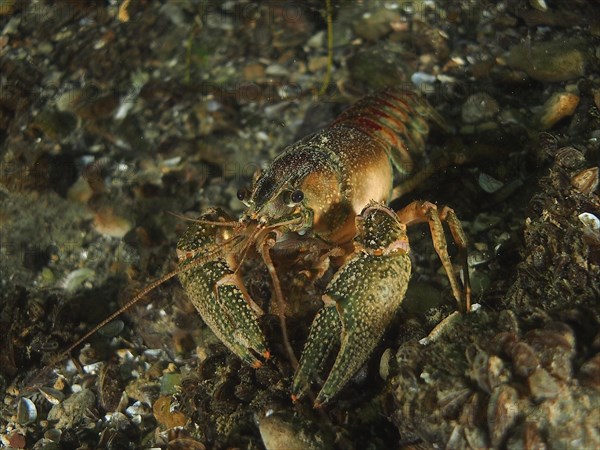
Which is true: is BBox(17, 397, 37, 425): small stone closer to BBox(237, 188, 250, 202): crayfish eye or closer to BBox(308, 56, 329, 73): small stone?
BBox(237, 188, 250, 202): crayfish eye

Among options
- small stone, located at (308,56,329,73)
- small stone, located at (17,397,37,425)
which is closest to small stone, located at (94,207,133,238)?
small stone, located at (17,397,37,425)

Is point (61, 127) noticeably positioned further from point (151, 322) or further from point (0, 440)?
point (0, 440)

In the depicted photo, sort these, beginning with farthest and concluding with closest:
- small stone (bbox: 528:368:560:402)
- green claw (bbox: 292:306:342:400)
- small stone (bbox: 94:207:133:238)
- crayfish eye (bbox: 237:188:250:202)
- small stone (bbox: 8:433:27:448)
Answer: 1. small stone (bbox: 94:207:133:238)
2. crayfish eye (bbox: 237:188:250:202)
3. small stone (bbox: 8:433:27:448)
4. green claw (bbox: 292:306:342:400)
5. small stone (bbox: 528:368:560:402)

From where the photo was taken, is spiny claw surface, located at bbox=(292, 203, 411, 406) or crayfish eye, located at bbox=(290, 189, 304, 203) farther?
crayfish eye, located at bbox=(290, 189, 304, 203)

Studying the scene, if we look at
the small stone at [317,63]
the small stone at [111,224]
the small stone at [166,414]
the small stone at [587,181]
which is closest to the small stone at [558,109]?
the small stone at [587,181]

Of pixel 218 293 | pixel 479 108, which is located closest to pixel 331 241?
pixel 218 293

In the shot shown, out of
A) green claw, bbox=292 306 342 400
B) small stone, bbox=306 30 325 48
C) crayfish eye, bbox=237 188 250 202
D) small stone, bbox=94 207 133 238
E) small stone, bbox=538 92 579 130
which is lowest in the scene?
small stone, bbox=94 207 133 238
